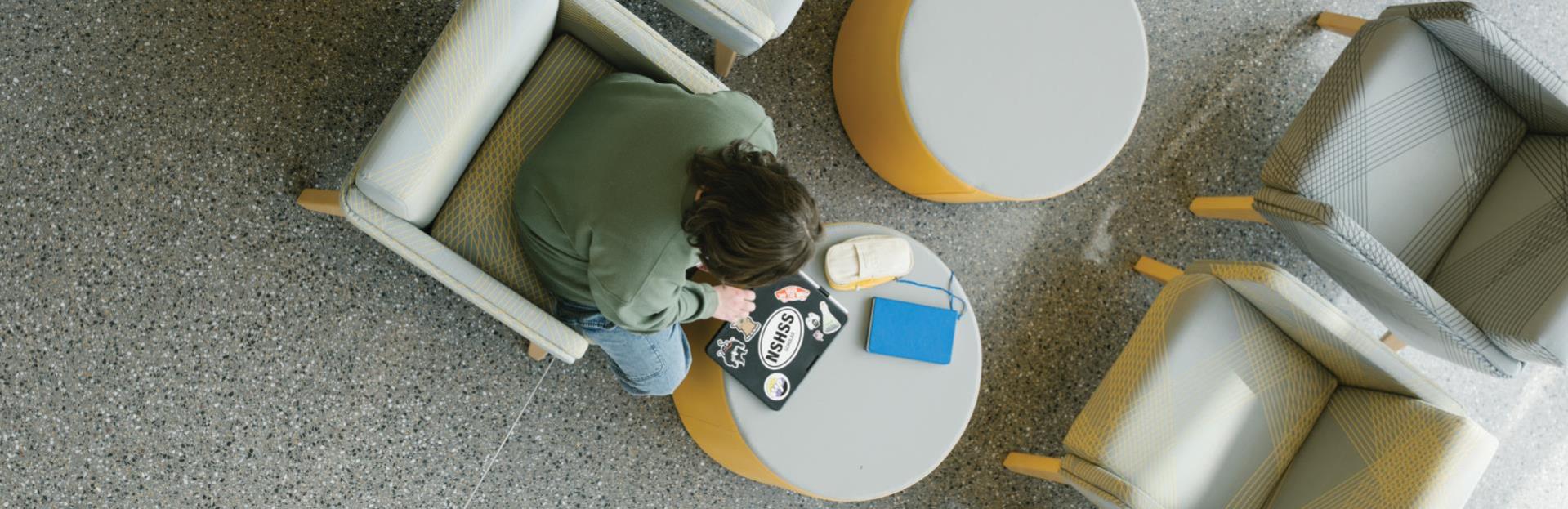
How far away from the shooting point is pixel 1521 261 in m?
2.04

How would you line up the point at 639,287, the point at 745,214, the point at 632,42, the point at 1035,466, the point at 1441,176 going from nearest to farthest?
1. the point at 745,214
2. the point at 639,287
3. the point at 632,42
4. the point at 1441,176
5. the point at 1035,466

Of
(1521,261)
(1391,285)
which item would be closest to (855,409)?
(1391,285)

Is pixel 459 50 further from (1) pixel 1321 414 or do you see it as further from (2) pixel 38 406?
(1) pixel 1321 414

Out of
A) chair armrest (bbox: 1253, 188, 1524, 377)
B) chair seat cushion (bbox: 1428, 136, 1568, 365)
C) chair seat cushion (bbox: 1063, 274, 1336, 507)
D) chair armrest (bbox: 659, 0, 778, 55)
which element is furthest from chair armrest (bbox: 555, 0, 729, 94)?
chair seat cushion (bbox: 1428, 136, 1568, 365)

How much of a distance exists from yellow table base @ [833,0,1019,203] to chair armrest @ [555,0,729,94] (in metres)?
0.44

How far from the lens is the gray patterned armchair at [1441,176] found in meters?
2.01

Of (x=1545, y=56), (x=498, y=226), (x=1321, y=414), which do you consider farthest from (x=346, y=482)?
(x=1545, y=56)

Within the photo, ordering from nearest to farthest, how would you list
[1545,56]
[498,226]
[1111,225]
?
[498,226]
[1111,225]
[1545,56]

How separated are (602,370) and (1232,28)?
1.84 meters

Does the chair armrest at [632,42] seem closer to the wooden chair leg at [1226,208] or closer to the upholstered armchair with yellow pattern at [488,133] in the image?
the upholstered armchair with yellow pattern at [488,133]

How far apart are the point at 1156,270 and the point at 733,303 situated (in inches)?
46.8

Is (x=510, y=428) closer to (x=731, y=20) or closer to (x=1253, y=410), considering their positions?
(x=731, y=20)

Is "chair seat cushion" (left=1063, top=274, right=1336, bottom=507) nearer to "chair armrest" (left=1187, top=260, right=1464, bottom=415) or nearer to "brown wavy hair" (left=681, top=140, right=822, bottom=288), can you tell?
"chair armrest" (left=1187, top=260, right=1464, bottom=415)

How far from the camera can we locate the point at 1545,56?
2.82 metres
